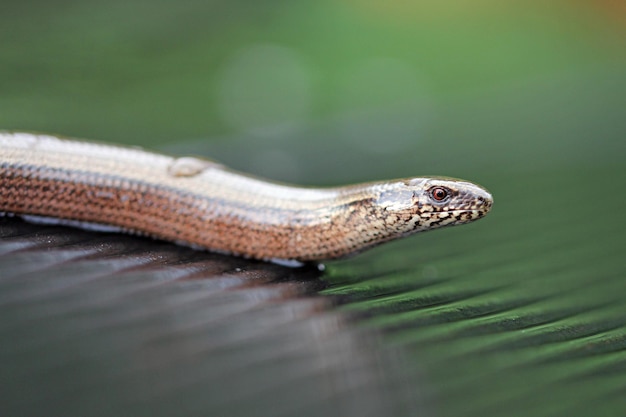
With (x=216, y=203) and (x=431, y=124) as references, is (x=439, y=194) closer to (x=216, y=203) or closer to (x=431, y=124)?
(x=216, y=203)

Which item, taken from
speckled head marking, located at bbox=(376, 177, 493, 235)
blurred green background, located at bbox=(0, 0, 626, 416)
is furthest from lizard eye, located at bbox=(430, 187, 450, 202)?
blurred green background, located at bbox=(0, 0, 626, 416)

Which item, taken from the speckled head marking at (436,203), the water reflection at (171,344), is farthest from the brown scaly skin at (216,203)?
the water reflection at (171,344)

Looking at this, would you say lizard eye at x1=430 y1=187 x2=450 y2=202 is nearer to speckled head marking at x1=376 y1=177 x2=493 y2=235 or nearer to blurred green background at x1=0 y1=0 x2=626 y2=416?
speckled head marking at x1=376 y1=177 x2=493 y2=235

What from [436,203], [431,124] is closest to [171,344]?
[436,203]

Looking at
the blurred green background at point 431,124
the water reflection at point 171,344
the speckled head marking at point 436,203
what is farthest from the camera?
the speckled head marking at point 436,203

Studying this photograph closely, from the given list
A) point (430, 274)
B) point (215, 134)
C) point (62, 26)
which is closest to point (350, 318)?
point (430, 274)

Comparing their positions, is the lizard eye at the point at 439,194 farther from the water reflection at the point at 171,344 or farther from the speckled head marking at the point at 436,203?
the water reflection at the point at 171,344
